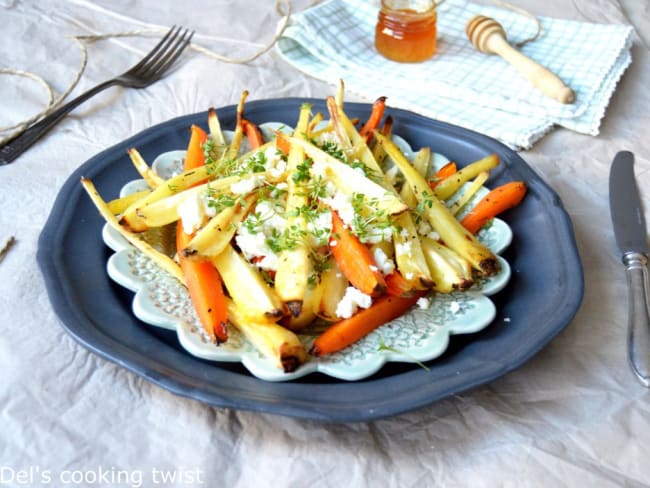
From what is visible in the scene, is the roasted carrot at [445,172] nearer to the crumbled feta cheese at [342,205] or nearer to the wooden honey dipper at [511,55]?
the crumbled feta cheese at [342,205]

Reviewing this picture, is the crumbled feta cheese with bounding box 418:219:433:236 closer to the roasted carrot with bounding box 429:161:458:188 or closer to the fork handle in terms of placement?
the roasted carrot with bounding box 429:161:458:188

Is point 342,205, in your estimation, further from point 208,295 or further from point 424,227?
point 208,295

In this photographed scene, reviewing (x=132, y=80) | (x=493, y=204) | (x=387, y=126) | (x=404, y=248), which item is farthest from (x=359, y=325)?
(x=132, y=80)

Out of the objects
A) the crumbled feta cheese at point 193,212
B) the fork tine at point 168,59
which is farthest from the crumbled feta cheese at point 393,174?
the fork tine at point 168,59

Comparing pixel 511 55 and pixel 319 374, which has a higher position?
pixel 319 374

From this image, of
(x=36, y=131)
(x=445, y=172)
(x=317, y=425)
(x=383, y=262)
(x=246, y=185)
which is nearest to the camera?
(x=317, y=425)

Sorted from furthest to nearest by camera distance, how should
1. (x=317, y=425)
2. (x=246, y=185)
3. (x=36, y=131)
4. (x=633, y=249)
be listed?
(x=36, y=131) < (x=633, y=249) < (x=246, y=185) < (x=317, y=425)

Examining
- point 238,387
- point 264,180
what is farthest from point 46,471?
point 264,180

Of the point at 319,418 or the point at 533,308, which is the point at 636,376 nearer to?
the point at 533,308
